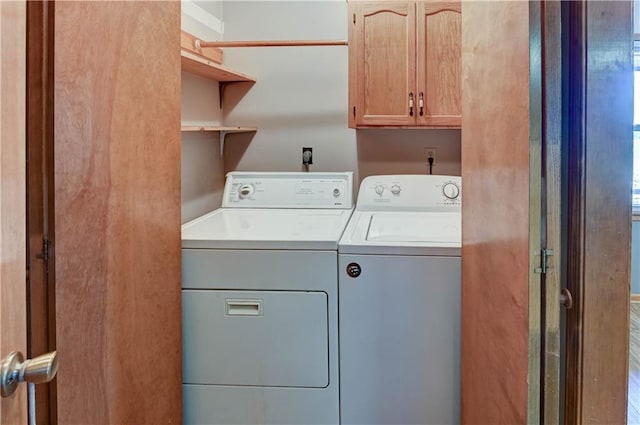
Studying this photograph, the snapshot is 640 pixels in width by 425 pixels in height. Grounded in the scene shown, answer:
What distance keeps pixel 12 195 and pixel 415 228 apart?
160cm

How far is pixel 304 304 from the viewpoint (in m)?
1.75

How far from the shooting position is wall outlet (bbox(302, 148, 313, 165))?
2.89 m

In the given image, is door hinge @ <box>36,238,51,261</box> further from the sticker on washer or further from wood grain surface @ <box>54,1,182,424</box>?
the sticker on washer

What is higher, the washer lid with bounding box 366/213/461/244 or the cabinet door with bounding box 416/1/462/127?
the cabinet door with bounding box 416/1/462/127

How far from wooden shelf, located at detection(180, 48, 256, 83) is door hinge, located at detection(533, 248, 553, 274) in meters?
1.50

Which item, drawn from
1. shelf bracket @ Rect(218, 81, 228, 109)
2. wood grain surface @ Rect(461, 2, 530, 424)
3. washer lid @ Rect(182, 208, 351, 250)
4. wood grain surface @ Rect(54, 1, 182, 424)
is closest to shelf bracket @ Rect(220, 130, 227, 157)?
shelf bracket @ Rect(218, 81, 228, 109)

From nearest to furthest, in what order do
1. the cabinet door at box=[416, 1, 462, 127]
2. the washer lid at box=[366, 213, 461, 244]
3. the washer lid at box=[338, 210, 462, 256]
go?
the washer lid at box=[338, 210, 462, 256] → the washer lid at box=[366, 213, 461, 244] → the cabinet door at box=[416, 1, 462, 127]

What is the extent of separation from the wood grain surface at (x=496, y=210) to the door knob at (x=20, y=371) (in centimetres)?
82

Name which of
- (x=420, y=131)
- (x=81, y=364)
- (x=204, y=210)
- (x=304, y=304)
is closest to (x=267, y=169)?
(x=204, y=210)

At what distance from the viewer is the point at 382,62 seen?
2.45m

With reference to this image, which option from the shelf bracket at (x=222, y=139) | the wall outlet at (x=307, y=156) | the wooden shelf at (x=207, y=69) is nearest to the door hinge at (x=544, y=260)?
the wooden shelf at (x=207, y=69)

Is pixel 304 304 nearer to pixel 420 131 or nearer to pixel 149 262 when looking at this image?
pixel 149 262

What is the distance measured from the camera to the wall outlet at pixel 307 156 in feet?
9.48

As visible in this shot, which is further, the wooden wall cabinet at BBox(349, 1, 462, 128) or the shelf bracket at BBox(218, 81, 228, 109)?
the shelf bracket at BBox(218, 81, 228, 109)
